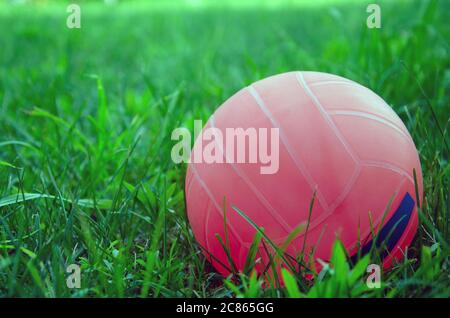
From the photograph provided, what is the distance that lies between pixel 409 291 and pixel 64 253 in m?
0.99

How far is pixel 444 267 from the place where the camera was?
1566 mm

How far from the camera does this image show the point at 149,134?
2846 mm

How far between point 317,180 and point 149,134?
1.52 meters

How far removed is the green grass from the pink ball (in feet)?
0.31

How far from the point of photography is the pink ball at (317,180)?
4.84ft

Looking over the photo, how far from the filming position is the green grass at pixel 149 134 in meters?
1.54

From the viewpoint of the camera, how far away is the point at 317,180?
4.81 feet

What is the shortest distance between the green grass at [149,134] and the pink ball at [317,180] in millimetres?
95

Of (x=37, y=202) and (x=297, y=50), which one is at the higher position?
(x=297, y=50)

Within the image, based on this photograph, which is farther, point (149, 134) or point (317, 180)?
point (149, 134)

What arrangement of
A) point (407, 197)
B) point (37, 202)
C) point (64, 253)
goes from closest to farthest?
1. point (407, 197)
2. point (64, 253)
3. point (37, 202)
